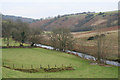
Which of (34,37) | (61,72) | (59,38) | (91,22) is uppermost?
(91,22)

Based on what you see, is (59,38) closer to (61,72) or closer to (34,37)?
(34,37)

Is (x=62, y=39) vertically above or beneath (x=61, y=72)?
above

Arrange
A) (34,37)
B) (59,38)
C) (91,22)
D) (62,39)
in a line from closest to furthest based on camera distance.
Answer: (62,39) → (59,38) → (34,37) → (91,22)

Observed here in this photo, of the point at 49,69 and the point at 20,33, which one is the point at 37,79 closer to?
the point at 49,69

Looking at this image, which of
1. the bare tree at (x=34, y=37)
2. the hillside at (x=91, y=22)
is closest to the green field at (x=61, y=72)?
the bare tree at (x=34, y=37)

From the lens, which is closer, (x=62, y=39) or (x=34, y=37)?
(x=62, y=39)

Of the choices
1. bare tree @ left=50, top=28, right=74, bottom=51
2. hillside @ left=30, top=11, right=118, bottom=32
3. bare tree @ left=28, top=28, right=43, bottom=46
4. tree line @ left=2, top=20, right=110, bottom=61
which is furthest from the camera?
hillside @ left=30, top=11, right=118, bottom=32

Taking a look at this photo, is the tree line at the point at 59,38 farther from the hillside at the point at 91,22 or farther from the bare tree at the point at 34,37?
the hillside at the point at 91,22

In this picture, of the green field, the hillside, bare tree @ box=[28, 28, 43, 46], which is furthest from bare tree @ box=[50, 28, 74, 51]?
the hillside

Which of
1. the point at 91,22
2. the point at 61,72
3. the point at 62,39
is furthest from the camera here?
the point at 91,22

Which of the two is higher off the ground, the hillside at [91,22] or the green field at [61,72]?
the hillside at [91,22]

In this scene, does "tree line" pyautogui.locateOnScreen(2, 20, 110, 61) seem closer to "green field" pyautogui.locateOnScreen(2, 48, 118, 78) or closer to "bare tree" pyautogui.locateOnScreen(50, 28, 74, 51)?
"bare tree" pyautogui.locateOnScreen(50, 28, 74, 51)

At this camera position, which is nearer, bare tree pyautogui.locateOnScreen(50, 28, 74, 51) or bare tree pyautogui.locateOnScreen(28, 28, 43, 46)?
bare tree pyautogui.locateOnScreen(50, 28, 74, 51)

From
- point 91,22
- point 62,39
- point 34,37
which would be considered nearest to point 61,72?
point 62,39
